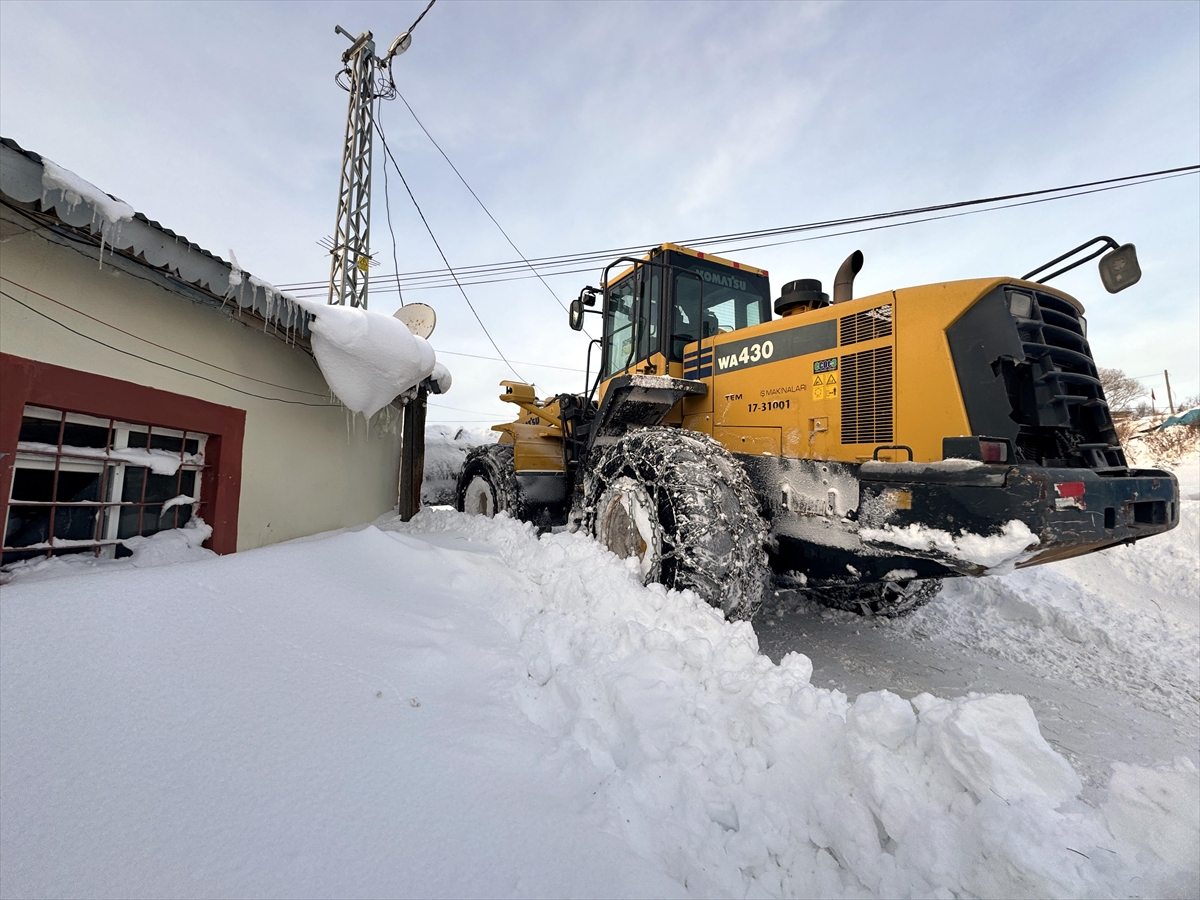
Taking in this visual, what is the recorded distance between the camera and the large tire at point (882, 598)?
4465 millimetres

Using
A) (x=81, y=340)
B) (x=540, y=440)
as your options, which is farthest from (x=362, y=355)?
(x=540, y=440)

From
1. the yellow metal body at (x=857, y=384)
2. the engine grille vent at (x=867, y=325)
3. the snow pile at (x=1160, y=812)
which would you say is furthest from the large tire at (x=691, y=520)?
the snow pile at (x=1160, y=812)

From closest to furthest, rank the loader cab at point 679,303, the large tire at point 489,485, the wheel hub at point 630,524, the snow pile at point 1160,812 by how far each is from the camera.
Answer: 1. the snow pile at point 1160,812
2. the wheel hub at point 630,524
3. the loader cab at point 679,303
4. the large tire at point 489,485

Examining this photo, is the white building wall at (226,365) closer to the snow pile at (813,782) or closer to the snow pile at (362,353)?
the snow pile at (362,353)

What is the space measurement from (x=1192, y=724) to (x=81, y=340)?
6.68 metres

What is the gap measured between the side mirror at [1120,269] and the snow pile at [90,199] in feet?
17.9

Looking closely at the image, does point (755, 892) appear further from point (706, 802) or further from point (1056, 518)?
point (1056, 518)

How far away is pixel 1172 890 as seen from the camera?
1.51m

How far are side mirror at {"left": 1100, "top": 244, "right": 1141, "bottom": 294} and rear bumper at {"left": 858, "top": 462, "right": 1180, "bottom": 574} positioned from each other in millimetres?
1116

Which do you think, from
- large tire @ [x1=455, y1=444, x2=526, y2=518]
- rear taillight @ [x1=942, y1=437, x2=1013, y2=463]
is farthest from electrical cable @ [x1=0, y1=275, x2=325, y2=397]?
rear taillight @ [x1=942, y1=437, x2=1013, y2=463]

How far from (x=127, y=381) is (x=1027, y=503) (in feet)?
16.1

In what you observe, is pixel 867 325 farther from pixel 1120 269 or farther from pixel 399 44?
pixel 399 44

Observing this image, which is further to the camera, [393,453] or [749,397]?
[393,453]

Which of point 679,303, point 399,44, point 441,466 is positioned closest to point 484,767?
point 679,303
